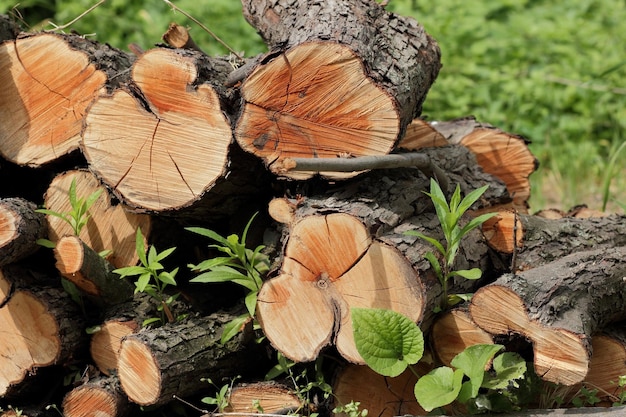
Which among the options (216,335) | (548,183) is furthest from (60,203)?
(548,183)

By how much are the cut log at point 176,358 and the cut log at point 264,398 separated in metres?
0.09

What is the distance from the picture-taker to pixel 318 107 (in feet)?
7.97

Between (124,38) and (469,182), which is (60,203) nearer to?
Answer: (469,182)

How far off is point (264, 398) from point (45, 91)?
127cm

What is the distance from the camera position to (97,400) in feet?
8.26

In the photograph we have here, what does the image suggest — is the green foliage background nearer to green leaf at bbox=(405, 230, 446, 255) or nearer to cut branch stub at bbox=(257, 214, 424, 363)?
green leaf at bbox=(405, 230, 446, 255)

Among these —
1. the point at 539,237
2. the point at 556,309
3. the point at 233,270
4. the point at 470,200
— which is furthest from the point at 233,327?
the point at 539,237

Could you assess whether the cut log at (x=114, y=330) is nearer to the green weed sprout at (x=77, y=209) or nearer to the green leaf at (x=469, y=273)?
the green weed sprout at (x=77, y=209)

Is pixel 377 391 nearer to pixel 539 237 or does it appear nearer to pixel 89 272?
pixel 539 237

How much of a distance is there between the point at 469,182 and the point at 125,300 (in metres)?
1.33

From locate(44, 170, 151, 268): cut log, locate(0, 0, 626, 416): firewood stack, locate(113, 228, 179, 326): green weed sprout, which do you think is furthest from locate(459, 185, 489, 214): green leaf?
locate(44, 170, 151, 268): cut log

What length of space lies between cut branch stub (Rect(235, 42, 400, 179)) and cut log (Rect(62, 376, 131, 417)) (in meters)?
0.88

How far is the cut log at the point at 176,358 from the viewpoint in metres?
2.38

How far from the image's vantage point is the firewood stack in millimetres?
2297
